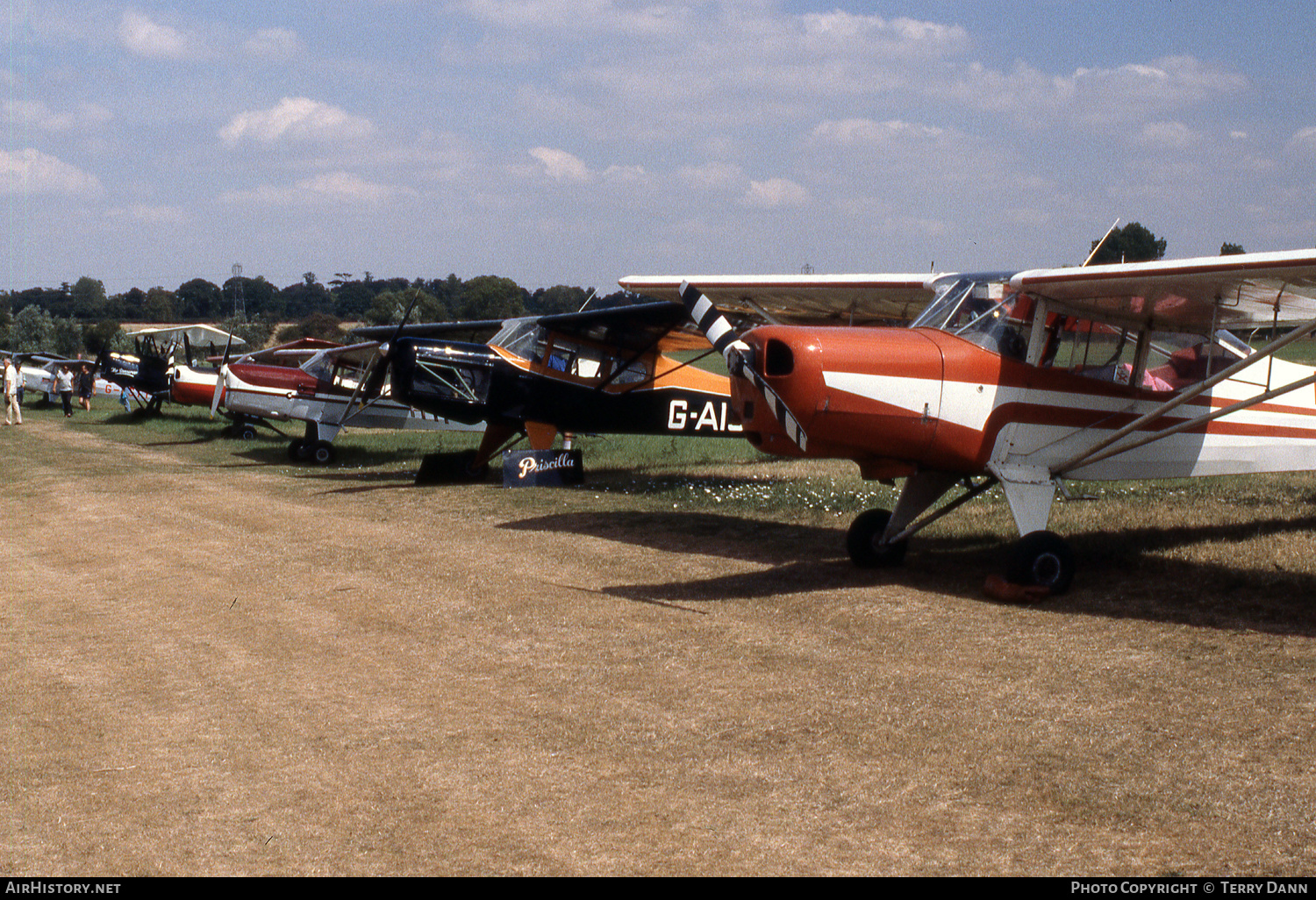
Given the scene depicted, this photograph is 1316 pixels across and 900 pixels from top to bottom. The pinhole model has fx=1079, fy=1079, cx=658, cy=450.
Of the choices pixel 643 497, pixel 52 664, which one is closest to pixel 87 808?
pixel 52 664

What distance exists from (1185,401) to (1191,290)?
2.77ft

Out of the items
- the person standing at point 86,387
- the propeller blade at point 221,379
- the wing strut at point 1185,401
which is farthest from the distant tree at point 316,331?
the wing strut at point 1185,401

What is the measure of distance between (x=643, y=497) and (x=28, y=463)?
1428 centimetres

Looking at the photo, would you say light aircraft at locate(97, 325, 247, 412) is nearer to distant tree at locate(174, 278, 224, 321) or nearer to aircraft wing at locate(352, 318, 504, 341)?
aircraft wing at locate(352, 318, 504, 341)

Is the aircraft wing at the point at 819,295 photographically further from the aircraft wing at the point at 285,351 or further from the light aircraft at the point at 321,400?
the aircraft wing at the point at 285,351

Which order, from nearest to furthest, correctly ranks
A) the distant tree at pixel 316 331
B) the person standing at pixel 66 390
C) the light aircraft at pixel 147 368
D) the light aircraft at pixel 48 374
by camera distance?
the light aircraft at pixel 147 368 → the person standing at pixel 66 390 → the light aircraft at pixel 48 374 → the distant tree at pixel 316 331

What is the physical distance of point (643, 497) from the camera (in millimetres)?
14250

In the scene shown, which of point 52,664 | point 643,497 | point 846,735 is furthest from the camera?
point 643,497

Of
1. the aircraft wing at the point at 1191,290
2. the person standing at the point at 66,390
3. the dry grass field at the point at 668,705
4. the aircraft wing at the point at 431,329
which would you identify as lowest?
the person standing at the point at 66,390

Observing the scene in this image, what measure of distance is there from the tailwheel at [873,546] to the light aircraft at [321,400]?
42.1 feet

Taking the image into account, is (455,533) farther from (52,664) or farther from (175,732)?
(175,732)

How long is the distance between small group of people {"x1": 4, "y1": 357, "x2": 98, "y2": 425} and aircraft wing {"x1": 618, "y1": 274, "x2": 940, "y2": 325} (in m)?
28.5

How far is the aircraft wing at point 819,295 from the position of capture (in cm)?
1041

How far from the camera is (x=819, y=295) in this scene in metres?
11.3
